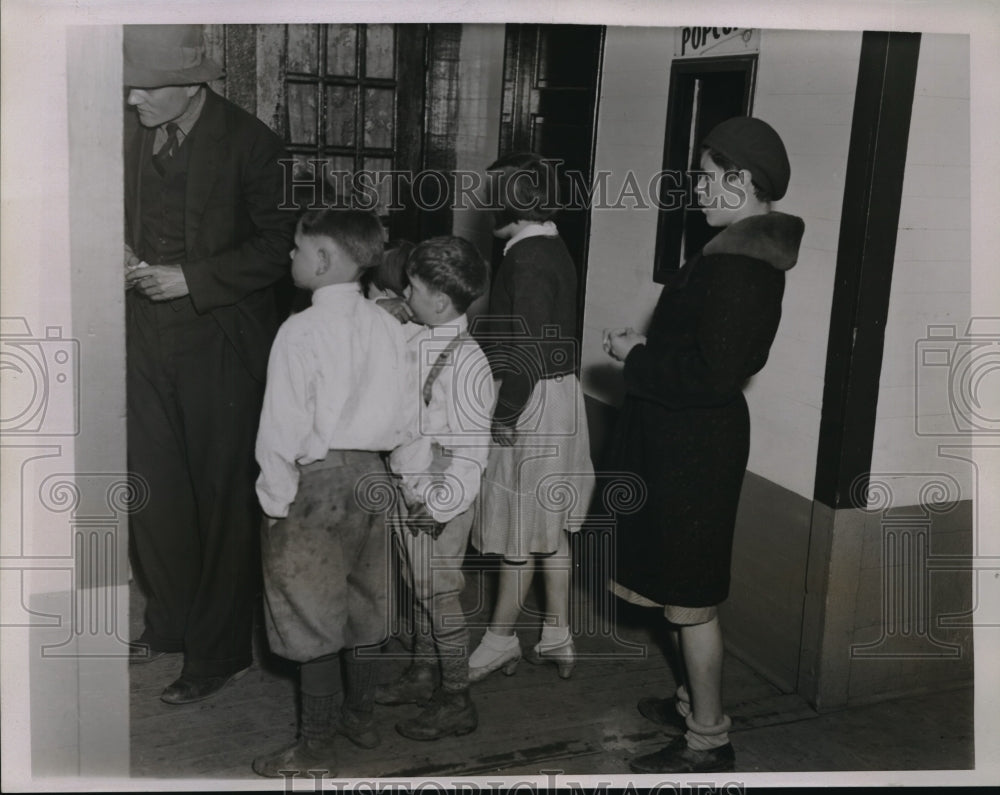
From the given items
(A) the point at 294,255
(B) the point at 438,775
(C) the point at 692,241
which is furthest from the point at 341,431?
(C) the point at 692,241

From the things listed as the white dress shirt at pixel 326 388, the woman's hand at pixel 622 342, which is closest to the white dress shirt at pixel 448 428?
the white dress shirt at pixel 326 388

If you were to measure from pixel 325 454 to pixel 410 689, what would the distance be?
3.28ft

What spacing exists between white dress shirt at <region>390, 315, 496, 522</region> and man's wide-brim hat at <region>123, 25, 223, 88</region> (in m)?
1.13

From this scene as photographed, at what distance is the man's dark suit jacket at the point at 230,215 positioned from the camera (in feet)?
12.3

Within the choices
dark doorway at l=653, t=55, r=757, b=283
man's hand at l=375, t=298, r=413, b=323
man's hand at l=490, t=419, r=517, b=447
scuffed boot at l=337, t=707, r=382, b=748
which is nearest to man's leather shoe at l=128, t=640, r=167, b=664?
scuffed boot at l=337, t=707, r=382, b=748

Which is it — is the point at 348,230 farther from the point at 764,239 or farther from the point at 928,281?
the point at 928,281

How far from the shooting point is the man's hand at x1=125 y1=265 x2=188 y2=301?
12.2ft

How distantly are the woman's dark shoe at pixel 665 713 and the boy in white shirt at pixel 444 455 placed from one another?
643 millimetres

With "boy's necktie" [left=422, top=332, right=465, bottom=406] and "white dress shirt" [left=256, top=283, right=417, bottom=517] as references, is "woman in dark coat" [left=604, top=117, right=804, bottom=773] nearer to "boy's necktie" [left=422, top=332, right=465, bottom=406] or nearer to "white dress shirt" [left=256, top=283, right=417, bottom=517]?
"boy's necktie" [left=422, top=332, right=465, bottom=406]

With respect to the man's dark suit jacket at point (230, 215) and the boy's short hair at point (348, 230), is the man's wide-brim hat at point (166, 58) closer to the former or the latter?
the man's dark suit jacket at point (230, 215)

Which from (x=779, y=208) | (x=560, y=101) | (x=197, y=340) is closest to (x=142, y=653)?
(x=197, y=340)

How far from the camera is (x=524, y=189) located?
379cm

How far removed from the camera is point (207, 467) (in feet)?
12.9

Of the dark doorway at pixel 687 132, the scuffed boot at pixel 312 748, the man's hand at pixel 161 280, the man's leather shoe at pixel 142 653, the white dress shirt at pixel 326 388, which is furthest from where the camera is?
the dark doorway at pixel 687 132
